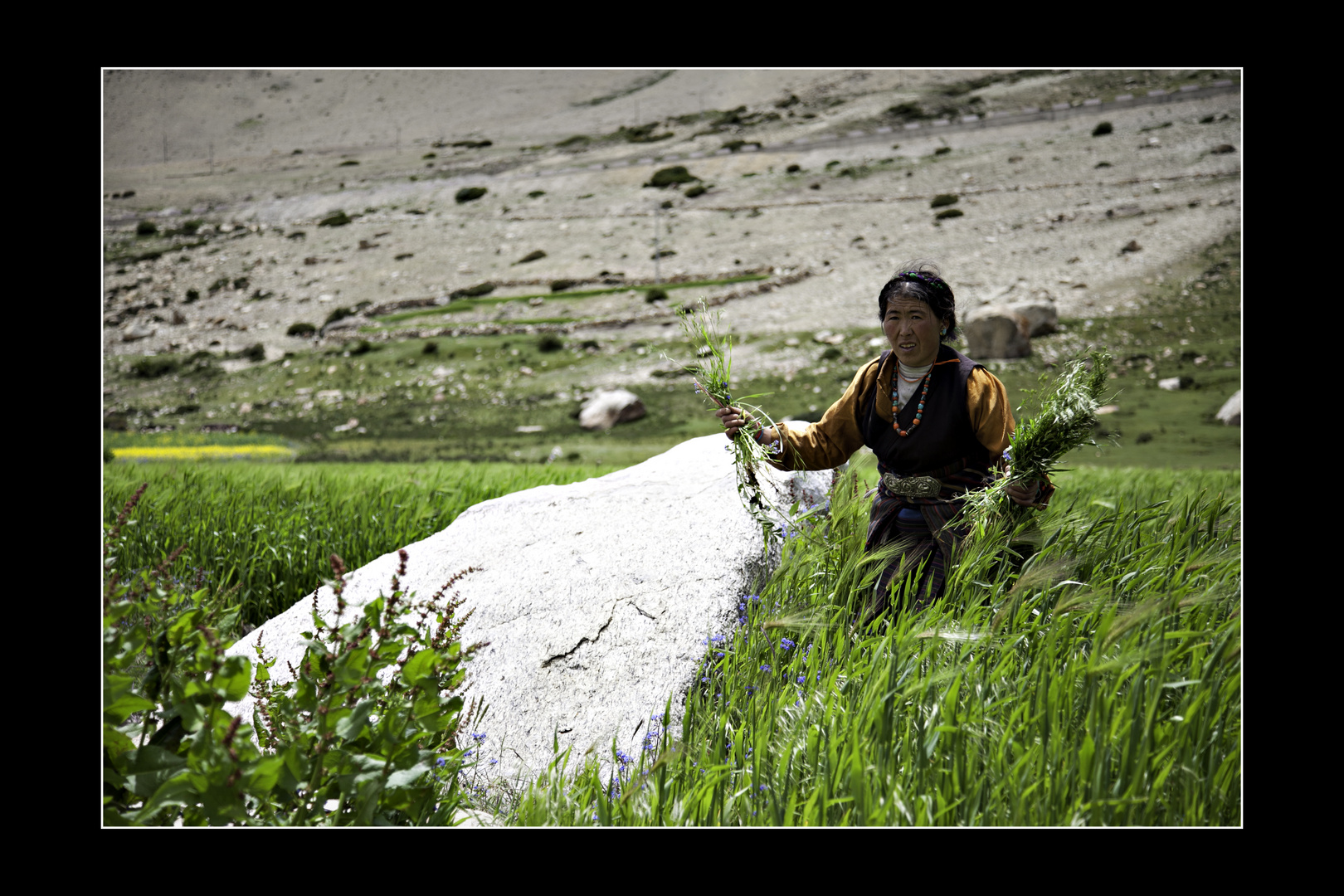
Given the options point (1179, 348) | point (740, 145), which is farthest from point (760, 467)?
point (1179, 348)

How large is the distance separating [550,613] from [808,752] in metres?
1.13

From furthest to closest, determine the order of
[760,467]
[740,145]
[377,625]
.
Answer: [740,145] → [760,467] → [377,625]

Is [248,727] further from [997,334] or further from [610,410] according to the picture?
[997,334]

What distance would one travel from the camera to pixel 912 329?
8.00 feet

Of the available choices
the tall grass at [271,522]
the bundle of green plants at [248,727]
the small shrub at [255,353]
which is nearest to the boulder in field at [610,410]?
the small shrub at [255,353]

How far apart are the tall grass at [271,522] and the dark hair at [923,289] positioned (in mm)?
3322

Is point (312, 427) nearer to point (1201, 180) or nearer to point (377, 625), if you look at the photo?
point (377, 625)

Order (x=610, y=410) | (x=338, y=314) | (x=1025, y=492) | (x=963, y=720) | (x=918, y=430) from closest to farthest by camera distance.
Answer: (x=963, y=720) < (x=1025, y=492) < (x=918, y=430) < (x=610, y=410) < (x=338, y=314)

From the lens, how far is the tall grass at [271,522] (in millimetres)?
4262

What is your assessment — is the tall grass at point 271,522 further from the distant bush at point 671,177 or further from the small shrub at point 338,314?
the small shrub at point 338,314

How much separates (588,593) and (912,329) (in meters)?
1.45

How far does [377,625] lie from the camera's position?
4.89ft

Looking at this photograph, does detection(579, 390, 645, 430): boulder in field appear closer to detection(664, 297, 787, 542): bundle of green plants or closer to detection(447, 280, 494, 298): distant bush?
detection(447, 280, 494, 298): distant bush

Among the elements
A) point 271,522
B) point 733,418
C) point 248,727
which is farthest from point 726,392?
point 271,522
